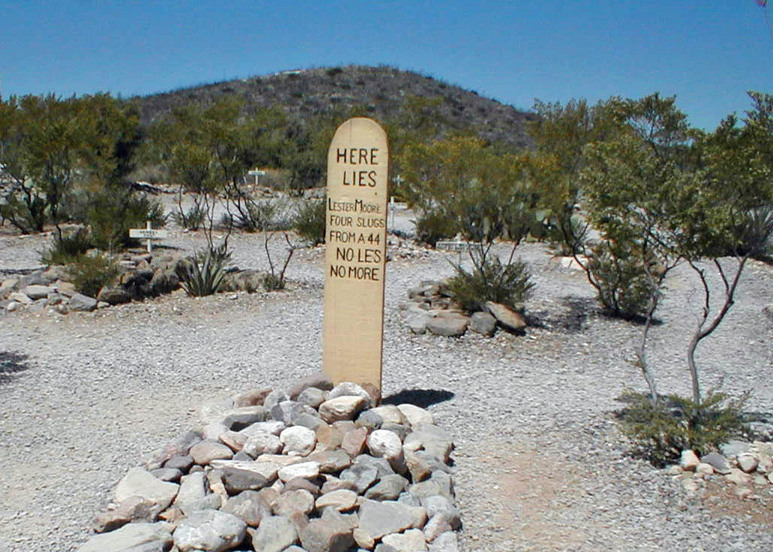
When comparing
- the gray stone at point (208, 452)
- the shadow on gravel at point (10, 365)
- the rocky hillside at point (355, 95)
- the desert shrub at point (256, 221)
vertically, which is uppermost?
the rocky hillside at point (355, 95)

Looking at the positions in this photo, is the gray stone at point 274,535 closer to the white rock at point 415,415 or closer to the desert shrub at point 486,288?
the white rock at point 415,415

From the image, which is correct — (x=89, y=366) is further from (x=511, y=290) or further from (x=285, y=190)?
(x=285, y=190)

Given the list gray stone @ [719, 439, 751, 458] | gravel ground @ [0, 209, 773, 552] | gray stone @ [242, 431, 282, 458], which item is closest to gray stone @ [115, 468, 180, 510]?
gravel ground @ [0, 209, 773, 552]

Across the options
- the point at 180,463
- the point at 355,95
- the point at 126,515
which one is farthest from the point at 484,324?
the point at 355,95

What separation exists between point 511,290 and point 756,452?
208 inches

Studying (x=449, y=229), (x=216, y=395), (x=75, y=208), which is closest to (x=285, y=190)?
(x=75, y=208)

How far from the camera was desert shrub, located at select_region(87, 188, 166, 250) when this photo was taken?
1678cm

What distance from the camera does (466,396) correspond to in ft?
25.2

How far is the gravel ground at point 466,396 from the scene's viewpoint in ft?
16.6

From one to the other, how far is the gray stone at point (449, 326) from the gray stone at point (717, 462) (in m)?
4.40

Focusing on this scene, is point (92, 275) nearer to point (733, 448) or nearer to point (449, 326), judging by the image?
point (449, 326)

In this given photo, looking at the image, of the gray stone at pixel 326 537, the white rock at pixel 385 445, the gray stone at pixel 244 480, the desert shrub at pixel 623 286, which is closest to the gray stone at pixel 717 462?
the white rock at pixel 385 445

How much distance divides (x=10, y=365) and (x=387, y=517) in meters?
5.94

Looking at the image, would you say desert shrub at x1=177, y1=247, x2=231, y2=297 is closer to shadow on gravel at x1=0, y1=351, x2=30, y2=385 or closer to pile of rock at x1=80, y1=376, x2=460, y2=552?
shadow on gravel at x1=0, y1=351, x2=30, y2=385
